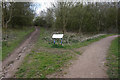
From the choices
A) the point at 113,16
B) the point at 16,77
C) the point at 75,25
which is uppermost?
the point at 113,16

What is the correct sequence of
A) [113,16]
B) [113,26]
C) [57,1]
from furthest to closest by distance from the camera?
1. [113,26]
2. [113,16]
3. [57,1]

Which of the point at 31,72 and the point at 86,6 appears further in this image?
the point at 86,6

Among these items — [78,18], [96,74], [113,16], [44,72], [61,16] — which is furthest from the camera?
[113,16]

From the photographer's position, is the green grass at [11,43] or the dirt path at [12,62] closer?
the dirt path at [12,62]

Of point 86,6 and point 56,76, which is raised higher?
point 86,6

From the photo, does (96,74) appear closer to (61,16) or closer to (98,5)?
(61,16)

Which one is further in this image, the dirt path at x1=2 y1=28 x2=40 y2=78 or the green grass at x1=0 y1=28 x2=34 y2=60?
the green grass at x1=0 y1=28 x2=34 y2=60

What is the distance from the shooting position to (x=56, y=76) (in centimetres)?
419

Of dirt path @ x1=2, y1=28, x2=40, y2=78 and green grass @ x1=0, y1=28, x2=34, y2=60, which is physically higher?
green grass @ x1=0, y1=28, x2=34, y2=60

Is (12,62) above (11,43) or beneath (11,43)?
beneath

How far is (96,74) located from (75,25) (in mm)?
16411

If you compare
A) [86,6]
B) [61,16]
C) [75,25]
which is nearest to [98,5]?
[86,6]

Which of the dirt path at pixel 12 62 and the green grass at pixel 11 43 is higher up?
the green grass at pixel 11 43

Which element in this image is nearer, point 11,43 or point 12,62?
point 12,62
